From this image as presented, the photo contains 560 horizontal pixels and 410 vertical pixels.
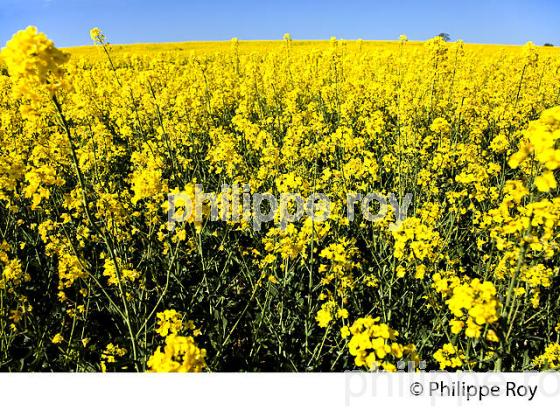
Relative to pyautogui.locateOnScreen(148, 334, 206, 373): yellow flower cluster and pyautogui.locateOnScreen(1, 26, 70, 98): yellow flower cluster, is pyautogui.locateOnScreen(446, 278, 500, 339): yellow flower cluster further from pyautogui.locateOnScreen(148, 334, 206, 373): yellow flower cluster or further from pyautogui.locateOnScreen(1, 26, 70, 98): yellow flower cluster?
pyautogui.locateOnScreen(1, 26, 70, 98): yellow flower cluster

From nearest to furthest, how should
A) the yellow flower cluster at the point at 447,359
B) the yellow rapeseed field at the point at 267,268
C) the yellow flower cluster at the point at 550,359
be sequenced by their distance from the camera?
the yellow rapeseed field at the point at 267,268 < the yellow flower cluster at the point at 447,359 < the yellow flower cluster at the point at 550,359

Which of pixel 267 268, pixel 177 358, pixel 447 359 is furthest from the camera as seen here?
pixel 267 268

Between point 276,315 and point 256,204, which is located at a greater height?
point 256,204

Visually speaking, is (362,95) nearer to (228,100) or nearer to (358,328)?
(228,100)

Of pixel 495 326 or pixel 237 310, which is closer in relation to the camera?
pixel 495 326

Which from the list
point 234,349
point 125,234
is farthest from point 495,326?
point 125,234

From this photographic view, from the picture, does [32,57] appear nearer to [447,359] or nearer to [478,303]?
[478,303]

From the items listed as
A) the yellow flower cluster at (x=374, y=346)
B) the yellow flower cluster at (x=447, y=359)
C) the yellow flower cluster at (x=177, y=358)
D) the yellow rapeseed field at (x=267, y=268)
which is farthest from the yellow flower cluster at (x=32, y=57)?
the yellow flower cluster at (x=447, y=359)

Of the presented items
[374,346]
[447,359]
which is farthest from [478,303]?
[447,359]

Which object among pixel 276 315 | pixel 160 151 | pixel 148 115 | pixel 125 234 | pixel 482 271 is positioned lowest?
pixel 276 315

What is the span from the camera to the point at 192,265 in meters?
3.98

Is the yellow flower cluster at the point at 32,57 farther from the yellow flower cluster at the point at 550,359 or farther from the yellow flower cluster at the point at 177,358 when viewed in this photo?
the yellow flower cluster at the point at 550,359

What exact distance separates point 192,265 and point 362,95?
6.38 m

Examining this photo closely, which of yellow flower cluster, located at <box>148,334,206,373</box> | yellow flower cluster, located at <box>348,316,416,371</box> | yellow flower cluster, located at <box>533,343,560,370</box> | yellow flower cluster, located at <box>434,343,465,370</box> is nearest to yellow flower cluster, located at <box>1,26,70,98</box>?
yellow flower cluster, located at <box>148,334,206,373</box>
